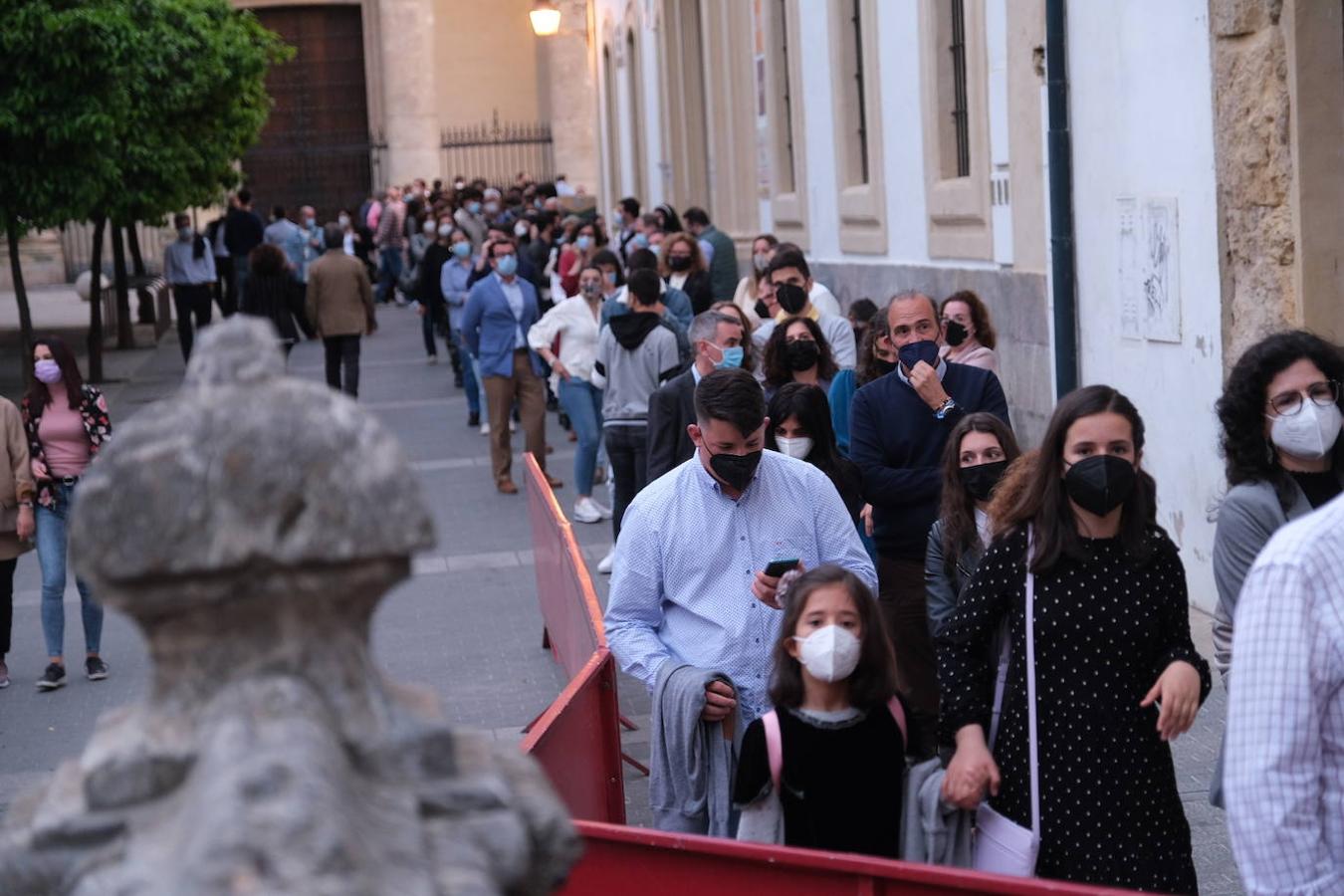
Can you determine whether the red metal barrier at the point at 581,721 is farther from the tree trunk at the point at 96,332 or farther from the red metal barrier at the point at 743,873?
the tree trunk at the point at 96,332

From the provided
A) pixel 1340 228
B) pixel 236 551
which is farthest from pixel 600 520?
pixel 236 551

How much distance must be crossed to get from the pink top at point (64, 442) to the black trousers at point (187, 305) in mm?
16430

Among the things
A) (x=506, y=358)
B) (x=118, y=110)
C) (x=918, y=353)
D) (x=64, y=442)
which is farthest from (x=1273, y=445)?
(x=118, y=110)

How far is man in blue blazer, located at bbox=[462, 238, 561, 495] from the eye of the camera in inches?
594

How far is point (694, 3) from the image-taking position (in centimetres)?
2658

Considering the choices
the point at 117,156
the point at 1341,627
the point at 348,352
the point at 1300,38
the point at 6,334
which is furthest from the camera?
the point at 6,334

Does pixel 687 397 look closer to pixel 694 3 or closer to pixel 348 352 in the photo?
pixel 348 352

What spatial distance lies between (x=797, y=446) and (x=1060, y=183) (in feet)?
16.6

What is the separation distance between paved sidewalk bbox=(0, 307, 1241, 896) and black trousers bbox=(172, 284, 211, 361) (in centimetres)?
927

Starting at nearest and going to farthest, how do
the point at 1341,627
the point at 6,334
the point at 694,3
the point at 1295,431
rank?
the point at 1341,627
the point at 1295,431
the point at 694,3
the point at 6,334

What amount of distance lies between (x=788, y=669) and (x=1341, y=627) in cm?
165

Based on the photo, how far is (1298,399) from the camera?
189 inches

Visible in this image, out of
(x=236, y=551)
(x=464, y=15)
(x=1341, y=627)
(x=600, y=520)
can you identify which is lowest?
(x=600, y=520)

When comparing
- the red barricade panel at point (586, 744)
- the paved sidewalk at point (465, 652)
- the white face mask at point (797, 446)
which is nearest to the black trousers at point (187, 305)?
the paved sidewalk at point (465, 652)
